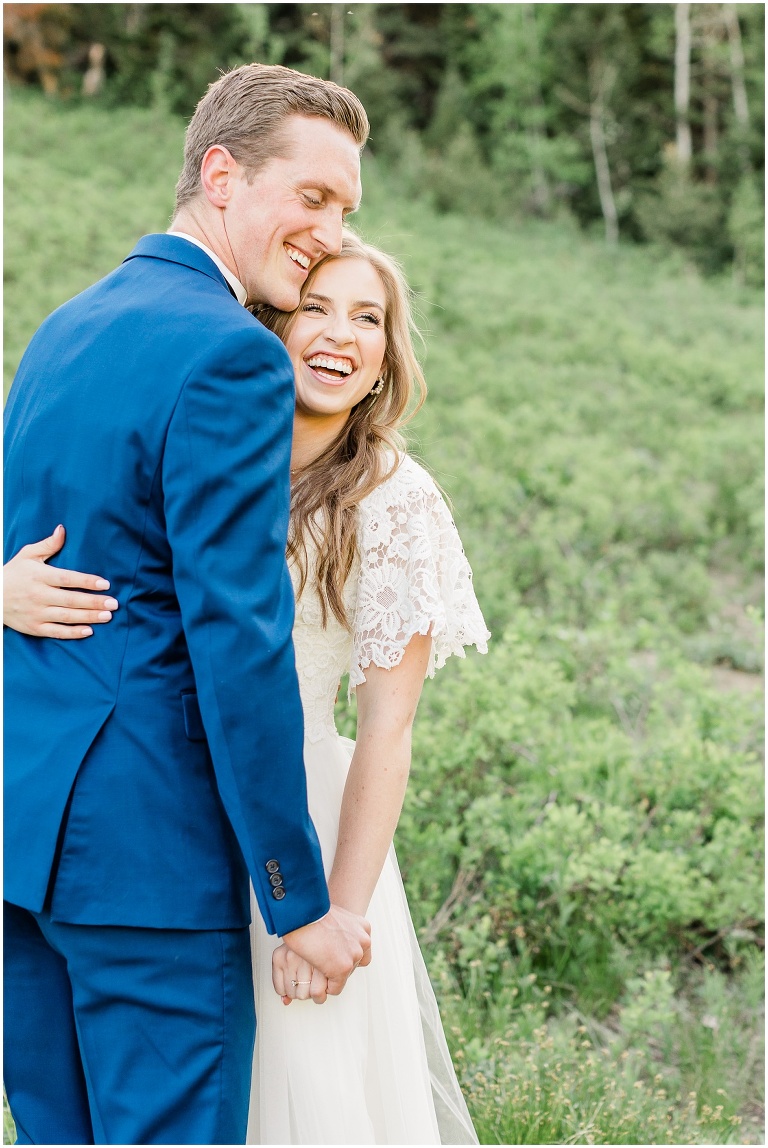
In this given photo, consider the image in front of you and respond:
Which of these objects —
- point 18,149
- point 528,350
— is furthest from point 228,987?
point 18,149

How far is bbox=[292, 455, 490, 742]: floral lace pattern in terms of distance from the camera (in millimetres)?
2131

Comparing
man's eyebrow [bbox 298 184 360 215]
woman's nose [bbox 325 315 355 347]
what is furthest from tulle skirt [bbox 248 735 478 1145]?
man's eyebrow [bbox 298 184 360 215]

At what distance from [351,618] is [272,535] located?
1.93 ft

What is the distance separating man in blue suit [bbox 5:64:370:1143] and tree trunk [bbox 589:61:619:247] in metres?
28.3

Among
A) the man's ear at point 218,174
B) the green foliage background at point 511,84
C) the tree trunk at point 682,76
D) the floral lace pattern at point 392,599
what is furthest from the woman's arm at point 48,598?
the tree trunk at point 682,76

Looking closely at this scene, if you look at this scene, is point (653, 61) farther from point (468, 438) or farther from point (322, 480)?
point (322, 480)

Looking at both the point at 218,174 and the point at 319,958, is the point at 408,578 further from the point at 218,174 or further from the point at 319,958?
the point at 218,174

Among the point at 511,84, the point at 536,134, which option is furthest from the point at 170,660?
the point at 511,84

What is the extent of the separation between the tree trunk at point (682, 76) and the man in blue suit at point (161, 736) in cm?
2875

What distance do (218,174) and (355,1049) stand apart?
168cm

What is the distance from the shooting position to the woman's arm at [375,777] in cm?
206

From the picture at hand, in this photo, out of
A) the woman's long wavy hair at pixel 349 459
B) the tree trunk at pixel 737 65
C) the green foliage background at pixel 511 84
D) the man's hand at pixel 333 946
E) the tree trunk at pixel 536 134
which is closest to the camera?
the man's hand at pixel 333 946

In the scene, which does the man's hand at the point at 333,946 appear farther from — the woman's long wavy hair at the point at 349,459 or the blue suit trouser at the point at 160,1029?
the woman's long wavy hair at the point at 349,459

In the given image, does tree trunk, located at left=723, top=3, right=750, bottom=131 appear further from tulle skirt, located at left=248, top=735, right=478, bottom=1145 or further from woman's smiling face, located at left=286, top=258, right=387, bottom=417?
tulle skirt, located at left=248, top=735, right=478, bottom=1145
